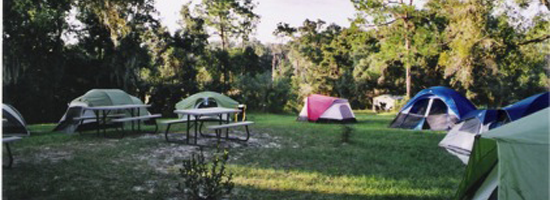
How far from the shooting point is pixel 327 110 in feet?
41.3

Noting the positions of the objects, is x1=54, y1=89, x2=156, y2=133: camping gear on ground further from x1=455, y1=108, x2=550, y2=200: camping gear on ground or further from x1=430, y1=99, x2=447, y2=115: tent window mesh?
x1=455, y1=108, x2=550, y2=200: camping gear on ground

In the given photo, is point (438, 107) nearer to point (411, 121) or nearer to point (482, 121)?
point (411, 121)

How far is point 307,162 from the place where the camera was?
583 cm

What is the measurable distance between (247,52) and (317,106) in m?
10.7

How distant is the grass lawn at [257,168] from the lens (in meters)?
4.18

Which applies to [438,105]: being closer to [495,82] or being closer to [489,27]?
[489,27]

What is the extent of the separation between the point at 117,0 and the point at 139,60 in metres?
5.34

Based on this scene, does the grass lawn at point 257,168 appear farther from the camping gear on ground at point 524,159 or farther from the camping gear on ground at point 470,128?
the camping gear on ground at point 524,159

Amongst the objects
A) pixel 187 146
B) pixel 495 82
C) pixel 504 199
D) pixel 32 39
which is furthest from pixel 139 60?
pixel 495 82

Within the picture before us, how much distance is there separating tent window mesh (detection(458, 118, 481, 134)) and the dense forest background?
4.33m

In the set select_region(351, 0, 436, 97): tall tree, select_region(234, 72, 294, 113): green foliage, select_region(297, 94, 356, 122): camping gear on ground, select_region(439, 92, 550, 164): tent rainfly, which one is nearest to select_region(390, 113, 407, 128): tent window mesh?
select_region(297, 94, 356, 122): camping gear on ground

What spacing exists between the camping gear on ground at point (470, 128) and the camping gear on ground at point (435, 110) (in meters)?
2.54

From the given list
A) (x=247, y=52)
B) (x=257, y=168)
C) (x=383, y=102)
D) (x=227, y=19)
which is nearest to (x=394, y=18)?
(x=257, y=168)

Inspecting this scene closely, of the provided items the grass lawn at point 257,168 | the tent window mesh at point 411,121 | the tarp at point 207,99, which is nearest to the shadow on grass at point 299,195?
the grass lawn at point 257,168
